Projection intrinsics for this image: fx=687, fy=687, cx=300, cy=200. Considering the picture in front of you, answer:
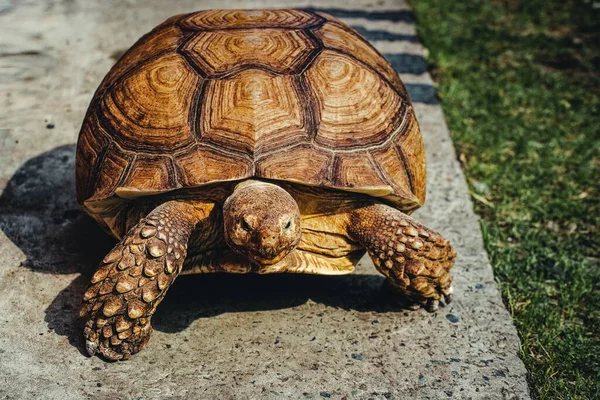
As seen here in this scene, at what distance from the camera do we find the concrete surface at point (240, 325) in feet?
9.11

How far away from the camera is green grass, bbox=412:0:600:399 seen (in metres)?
3.32

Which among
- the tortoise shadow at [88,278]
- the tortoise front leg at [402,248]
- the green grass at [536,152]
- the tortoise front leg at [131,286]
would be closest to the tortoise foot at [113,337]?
the tortoise front leg at [131,286]

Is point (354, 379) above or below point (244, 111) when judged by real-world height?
below

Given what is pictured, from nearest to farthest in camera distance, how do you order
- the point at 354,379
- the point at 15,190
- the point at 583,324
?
the point at 354,379 < the point at 583,324 < the point at 15,190

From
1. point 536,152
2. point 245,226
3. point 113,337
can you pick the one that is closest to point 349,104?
point 245,226

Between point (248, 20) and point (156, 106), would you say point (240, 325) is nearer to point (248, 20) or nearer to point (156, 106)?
point (156, 106)

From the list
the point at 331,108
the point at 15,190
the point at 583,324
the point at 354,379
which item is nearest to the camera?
the point at 354,379

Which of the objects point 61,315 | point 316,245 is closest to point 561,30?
point 316,245

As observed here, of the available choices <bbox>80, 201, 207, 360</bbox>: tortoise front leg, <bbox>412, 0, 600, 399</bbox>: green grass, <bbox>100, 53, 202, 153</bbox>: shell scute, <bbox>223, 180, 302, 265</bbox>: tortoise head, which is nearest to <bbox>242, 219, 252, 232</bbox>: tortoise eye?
<bbox>223, 180, 302, 265</bbox>: tortoise head

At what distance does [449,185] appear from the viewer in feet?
14.1

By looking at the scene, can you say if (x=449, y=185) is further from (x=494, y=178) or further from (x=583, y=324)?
(x=583, y=324)

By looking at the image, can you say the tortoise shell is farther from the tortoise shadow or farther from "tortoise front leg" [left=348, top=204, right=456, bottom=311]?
the tortoise shadow

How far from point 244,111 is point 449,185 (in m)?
1.81

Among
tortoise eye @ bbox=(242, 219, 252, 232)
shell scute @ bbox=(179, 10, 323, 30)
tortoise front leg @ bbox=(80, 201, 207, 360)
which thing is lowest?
tortoise front leg @ bbox=(80, 201, 207, 360)
